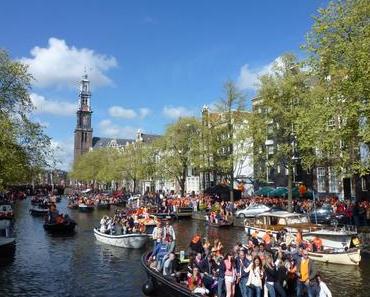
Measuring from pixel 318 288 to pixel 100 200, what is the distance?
67.6m

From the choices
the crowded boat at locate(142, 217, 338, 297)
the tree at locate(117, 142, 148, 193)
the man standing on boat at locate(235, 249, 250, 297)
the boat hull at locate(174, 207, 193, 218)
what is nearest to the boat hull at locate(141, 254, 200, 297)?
the crowded boat at locate(142, 217, 338, 297)

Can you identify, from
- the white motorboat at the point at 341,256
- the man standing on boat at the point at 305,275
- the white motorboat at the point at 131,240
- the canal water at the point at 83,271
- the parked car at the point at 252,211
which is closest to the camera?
the man standing on boat at the point at 305,275

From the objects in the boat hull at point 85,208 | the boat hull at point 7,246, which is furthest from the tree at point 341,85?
the boat hull at point 85,208

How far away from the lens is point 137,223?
38438 millimetres

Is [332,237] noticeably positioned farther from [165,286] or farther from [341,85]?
[165,286]

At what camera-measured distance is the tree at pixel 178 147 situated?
71.4 m

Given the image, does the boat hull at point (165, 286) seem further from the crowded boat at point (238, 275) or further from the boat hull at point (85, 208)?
the boat hull at point (85, 208)

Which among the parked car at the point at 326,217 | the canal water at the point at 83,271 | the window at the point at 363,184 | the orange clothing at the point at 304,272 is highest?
the window at the point at 363,184

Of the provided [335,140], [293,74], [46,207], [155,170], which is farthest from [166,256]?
[155,170]

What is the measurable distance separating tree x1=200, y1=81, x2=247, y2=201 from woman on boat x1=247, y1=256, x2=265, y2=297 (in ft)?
120

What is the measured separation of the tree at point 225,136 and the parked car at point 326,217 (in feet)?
44.9

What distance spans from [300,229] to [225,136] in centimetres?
2847

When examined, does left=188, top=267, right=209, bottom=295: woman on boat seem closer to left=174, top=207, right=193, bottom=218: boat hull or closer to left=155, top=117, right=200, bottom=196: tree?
left=174, top=207, right=193, bottom=218: boat hull

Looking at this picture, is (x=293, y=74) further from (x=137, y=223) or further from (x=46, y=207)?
(x=46, y=207)
